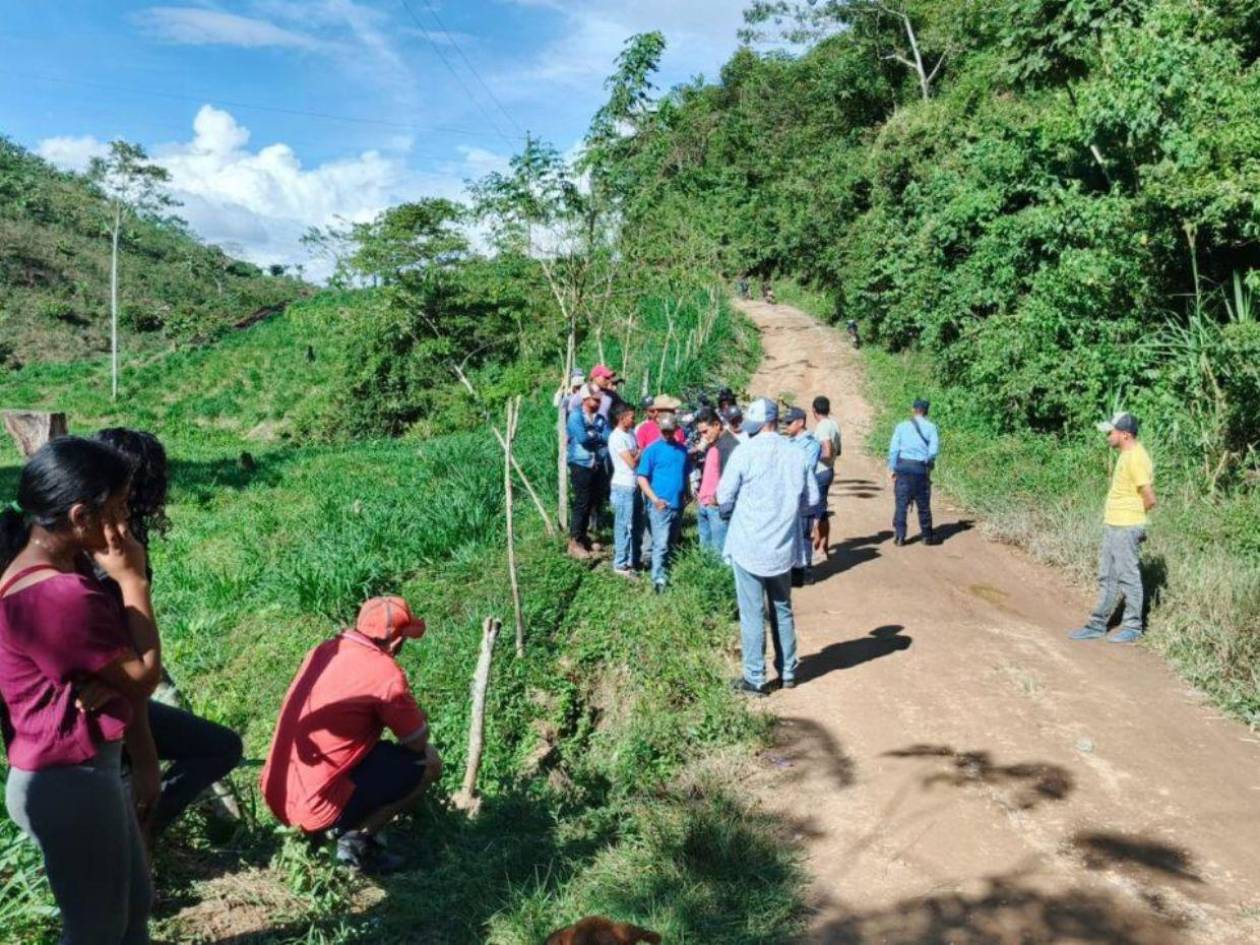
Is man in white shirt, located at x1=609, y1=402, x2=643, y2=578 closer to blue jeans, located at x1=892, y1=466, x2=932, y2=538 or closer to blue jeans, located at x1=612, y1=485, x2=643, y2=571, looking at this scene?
blue jeans, located at x1=612, y1=485, x2=643, y2=571

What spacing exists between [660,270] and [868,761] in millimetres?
9852

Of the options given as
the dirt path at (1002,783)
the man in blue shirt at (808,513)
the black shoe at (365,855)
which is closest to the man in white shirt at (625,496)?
the man in blue shirt at (808,513)

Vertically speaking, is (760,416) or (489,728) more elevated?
(760,416)

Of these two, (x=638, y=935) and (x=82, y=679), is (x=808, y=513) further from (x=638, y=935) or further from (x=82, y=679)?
(x=82, y=679)

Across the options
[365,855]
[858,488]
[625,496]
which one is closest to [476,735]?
[365,855]

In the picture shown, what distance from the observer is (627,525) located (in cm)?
790

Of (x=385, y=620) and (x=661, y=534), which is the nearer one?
(x=385, y=620)

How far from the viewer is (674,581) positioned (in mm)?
7418

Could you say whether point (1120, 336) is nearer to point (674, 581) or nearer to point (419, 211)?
point (674, 581)

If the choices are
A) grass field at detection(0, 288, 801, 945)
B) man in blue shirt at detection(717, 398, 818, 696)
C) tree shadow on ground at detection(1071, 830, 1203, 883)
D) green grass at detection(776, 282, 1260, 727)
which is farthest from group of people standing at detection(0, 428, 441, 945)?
green grass at detection(776, 282, 1260, 727)

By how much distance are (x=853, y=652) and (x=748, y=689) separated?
3.76ft

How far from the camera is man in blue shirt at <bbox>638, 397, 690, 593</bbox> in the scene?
7.29 m

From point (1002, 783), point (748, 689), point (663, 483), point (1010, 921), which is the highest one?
point (663, 483)

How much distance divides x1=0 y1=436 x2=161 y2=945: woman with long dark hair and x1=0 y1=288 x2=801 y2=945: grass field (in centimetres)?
97
